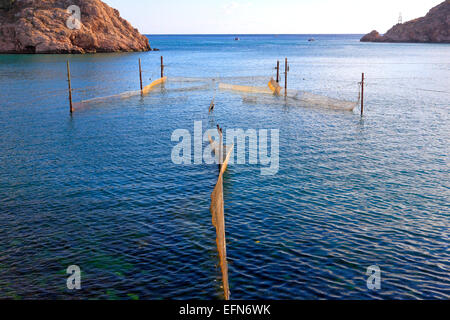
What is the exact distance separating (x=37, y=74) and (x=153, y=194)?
71168 mm

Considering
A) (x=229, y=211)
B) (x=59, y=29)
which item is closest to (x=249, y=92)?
(x=229, y=211)

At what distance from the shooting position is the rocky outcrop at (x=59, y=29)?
5231 inches

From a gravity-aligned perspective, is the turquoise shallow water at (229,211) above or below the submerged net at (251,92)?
below

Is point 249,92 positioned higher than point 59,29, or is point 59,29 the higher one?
point 59,29

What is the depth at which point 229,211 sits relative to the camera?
22.1m

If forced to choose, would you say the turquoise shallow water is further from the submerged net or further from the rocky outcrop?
the rocky outcrop

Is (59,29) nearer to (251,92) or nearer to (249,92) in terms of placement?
(249,92)

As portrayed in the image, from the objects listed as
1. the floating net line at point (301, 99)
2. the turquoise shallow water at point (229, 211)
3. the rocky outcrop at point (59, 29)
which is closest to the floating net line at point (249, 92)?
the floating net line at point (301, 99)

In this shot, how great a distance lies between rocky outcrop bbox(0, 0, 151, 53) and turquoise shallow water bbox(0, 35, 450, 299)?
102 m

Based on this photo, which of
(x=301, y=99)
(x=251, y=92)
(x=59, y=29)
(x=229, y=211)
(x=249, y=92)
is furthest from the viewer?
(x=59, y=29)

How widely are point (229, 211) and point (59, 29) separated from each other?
5483 inches

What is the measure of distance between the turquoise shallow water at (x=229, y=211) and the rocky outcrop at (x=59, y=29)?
102078mm

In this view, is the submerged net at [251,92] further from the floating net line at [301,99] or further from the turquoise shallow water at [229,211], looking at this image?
the turquoise shallow water at [229,211]
